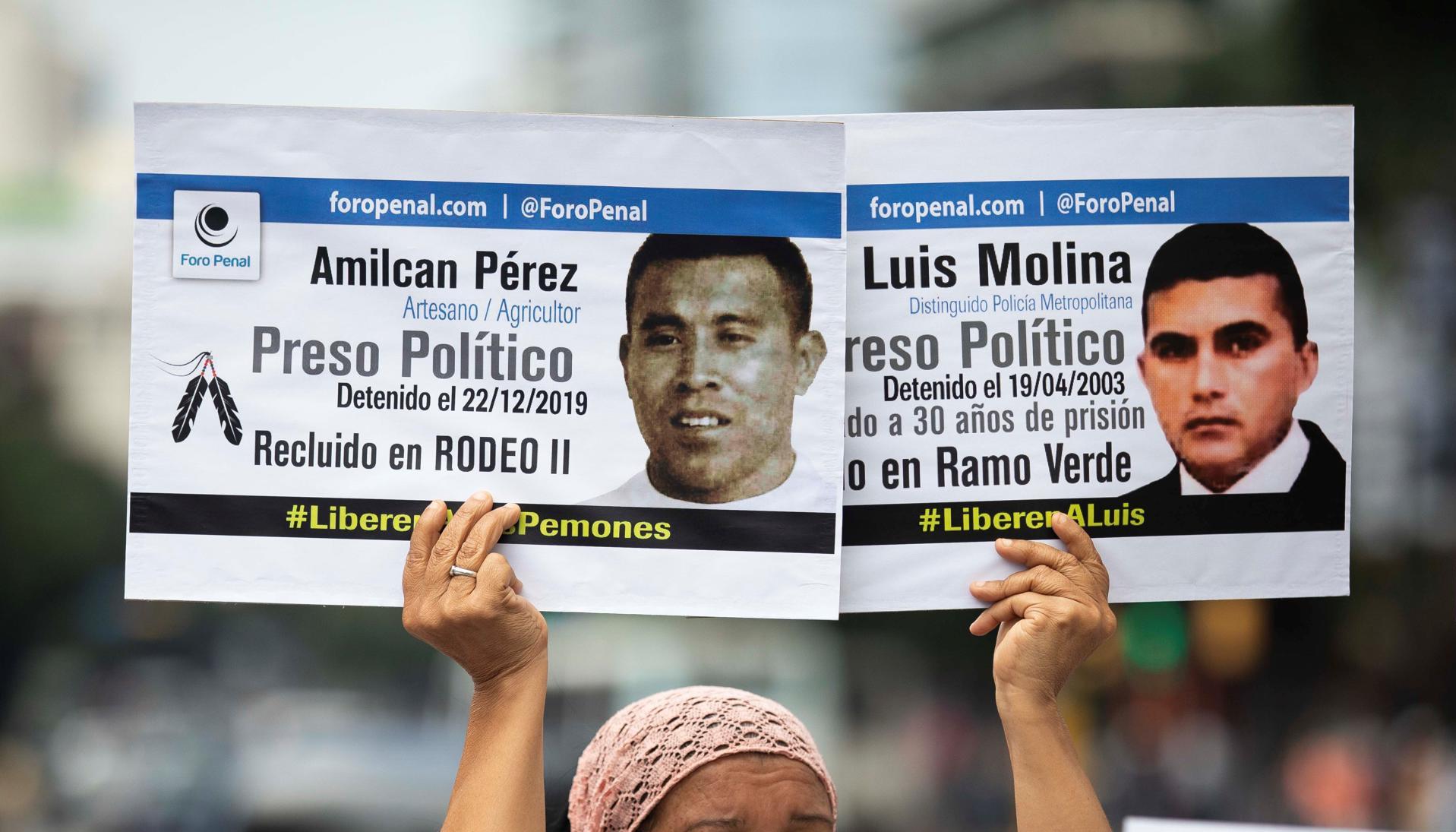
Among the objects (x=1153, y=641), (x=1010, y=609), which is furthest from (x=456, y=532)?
(x=1153, y=641)

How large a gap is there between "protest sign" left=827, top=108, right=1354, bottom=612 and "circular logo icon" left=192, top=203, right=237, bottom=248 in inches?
45.2

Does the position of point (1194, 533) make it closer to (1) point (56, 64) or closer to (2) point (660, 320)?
(2) point (660, 320)

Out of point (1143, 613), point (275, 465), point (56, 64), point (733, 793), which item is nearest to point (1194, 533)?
point (733, 793)

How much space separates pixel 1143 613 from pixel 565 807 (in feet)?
59.2

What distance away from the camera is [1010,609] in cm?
264

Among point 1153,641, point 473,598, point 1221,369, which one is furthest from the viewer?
point 1153,641

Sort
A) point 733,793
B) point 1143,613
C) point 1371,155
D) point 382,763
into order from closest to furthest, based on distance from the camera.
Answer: point 733,793, point 382,763, point 1371,155, point 1143,613

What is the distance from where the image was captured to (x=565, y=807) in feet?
9.95

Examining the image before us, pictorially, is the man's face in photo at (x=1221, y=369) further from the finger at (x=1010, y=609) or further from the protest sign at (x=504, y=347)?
the protest sign at (x=504, y=347)

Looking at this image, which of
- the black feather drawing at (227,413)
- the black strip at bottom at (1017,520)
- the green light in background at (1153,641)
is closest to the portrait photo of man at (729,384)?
the black strip at bottom at (1017,520)

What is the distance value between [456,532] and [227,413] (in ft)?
1.59

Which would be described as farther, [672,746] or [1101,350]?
[1101,350]

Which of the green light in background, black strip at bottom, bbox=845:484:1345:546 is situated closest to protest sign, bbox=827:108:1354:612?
black strip at bottom, bbox=845:484:1345:546

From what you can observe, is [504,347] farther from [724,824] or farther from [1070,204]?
[1070,204]
